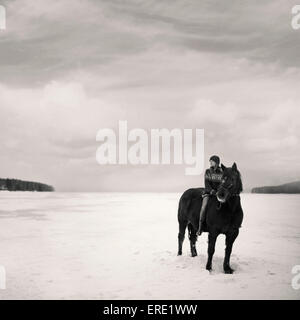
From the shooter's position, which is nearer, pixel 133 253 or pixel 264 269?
pixel 264 269

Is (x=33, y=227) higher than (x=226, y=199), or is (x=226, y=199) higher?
(x=226, y=199)

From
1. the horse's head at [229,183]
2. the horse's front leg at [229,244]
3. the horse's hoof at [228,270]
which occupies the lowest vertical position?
the horse's hoof at [228,270]

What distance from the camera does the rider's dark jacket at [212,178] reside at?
9719mm

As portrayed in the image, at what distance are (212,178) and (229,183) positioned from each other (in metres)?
0.95

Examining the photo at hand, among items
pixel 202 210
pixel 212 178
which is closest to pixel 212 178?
pixel 212 178

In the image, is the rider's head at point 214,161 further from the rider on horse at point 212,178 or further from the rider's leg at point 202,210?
the rider's leg at point 202,210

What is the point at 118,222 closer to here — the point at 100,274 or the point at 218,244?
the point at 218,244

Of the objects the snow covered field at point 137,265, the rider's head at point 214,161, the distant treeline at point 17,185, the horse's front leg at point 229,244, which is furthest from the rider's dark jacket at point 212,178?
the distant treeline at point 17,185

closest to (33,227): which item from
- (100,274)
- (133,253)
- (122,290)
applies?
(133,253)

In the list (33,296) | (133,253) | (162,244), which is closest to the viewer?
(33,296)

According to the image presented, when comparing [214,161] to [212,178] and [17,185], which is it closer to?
[212,178]

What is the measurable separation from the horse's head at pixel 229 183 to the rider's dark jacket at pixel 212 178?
2.47ft

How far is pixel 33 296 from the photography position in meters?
8.59

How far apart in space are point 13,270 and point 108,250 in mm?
3706
